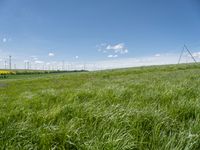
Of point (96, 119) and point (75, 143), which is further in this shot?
point (96, 119)

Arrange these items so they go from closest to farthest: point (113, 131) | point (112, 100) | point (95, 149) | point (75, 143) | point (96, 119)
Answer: point (95, 149)
point (75, 143)
point (113, 131)
point (96, 119)
point (112, 100)

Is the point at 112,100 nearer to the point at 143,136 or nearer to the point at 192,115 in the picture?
the point at 192,115

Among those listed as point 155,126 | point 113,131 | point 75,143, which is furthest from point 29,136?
point 155,126

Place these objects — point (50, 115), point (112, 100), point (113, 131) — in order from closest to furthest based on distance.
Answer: point (113, 131) < point (50, 115) < point (112, 100)

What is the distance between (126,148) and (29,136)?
1.40m

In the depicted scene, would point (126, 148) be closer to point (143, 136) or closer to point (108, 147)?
point (108, 147)

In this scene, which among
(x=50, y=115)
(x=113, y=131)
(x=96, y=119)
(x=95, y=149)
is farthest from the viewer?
(x=50, y=115)

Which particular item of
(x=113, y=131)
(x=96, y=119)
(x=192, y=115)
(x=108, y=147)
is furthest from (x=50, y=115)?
(x=192, y=115)

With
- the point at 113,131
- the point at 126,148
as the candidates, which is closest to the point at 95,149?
the point at 126,148

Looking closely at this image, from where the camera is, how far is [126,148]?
7.80 ft

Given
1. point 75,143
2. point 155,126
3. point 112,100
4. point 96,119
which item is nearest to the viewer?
point 75,143

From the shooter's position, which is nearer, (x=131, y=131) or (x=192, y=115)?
(x=131, y=131)

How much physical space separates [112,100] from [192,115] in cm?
215

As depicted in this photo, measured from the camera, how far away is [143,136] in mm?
2736
